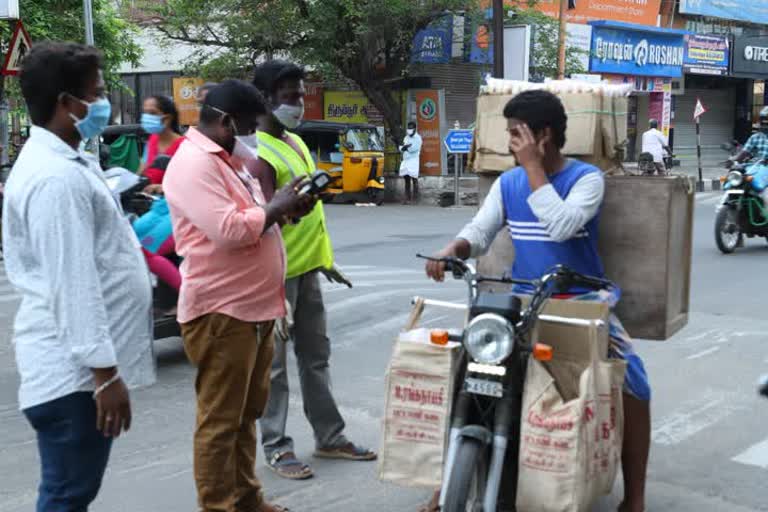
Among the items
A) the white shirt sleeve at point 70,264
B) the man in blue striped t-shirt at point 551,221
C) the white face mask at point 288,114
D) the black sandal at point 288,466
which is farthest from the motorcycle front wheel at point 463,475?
the white face mask at point 288,114

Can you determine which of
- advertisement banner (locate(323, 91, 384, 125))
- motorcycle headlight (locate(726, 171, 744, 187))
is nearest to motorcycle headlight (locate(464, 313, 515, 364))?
motorcycle headlight (locate(726, 171, 744, 187))

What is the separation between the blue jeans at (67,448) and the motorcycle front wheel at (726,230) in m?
11.2

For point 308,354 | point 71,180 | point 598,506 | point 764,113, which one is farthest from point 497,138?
point 764,113

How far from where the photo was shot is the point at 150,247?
6859mm

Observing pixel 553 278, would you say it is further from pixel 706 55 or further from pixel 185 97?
pixel 706 55

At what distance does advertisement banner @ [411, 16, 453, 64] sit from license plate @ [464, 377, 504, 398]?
69.2 feet

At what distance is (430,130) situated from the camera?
2655 cm

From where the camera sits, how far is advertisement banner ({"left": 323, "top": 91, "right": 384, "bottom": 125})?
27.8 meters

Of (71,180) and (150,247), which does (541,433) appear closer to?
(71,180)

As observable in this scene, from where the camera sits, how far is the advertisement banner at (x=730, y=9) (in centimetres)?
3297

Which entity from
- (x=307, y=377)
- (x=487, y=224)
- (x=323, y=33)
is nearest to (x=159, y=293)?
(x=307, y=377)

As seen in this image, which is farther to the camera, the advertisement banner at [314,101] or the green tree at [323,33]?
the advertisement banner at [314,101]

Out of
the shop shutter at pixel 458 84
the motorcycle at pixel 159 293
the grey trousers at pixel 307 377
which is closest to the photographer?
the grey trousers at pixel 307 377

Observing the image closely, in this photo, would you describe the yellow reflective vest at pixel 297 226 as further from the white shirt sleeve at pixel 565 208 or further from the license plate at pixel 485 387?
the license plate at pixel 485 387
